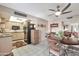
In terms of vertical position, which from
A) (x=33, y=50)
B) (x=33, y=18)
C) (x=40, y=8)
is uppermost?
(x=40, y=8)

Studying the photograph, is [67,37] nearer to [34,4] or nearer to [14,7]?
[34,4]

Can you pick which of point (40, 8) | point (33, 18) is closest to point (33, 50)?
point (33, 18)

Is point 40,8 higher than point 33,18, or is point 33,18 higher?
point 40,8

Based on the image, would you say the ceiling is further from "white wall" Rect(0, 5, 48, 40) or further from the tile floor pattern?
the tile floor pattern

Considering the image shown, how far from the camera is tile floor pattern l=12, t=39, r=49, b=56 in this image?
2.42m

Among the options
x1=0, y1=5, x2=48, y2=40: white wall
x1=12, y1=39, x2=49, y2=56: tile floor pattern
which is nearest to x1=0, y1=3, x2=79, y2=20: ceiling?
x1=0, y1=5, x2=48, y2=40: white wall

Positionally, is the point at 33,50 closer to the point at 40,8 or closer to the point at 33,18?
the point at 33,18

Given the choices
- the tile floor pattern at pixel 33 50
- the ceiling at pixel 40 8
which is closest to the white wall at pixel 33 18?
the ceiling at pixel 40 8

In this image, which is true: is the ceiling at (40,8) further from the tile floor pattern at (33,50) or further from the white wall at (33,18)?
the tile floor pattern at (33,50)

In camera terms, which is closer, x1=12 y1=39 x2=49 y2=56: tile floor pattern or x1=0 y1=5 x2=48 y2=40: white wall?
x1=0 y1=5 x2=48 y2=40: white wall

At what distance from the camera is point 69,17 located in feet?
7.77

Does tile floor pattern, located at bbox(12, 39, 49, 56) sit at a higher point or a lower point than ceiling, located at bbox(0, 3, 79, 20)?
lower

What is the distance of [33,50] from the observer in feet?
8.22

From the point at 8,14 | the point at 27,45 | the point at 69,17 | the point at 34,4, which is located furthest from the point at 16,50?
the point at 69,17
